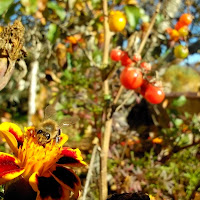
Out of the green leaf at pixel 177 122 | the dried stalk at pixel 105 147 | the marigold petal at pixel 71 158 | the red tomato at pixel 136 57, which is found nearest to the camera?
the marigold petal at pixel 71 158

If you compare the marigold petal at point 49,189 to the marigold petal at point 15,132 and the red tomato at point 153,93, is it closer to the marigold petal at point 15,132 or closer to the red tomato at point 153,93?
the marigold petal at point 15,132

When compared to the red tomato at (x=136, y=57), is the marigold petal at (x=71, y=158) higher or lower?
lower

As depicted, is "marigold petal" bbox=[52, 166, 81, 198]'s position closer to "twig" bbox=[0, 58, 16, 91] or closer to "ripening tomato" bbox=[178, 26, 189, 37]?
"twig" bbox=[0, 58, 16, 91]

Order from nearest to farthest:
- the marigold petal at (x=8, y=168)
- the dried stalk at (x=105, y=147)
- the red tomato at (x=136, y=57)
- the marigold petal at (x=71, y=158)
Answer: the marigold petal at (x=8, y=168) → the marigold petal at (x=71, y=158) → the dried stalk at (x=105, y=147) → the red tomato at (x=136, y=57)

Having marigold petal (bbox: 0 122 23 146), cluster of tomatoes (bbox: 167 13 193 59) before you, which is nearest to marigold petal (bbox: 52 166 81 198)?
marigold petal (bbox: 0 122 23 146)

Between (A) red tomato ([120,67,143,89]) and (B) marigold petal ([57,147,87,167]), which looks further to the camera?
(A) red tomato ([120,67,143,89])

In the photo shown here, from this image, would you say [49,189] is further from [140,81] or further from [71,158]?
[140,81]

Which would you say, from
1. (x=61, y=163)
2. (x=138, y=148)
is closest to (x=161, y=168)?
(x=138, y=148)

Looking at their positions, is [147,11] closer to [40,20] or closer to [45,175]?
[40,20]

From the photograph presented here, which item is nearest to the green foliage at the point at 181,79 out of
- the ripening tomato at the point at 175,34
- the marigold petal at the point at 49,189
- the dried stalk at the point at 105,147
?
the ripening tomato at the point at 175,34
